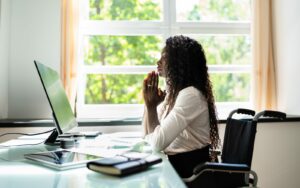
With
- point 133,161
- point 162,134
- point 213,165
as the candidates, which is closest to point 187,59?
point 162,134

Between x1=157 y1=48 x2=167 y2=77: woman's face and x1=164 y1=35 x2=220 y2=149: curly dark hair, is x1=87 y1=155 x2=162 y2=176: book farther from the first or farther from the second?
x1=157 y1=48 x2=167 y2=77: woman's face

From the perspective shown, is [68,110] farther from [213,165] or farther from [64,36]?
[64,36]

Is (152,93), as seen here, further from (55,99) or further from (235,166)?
(235,166)

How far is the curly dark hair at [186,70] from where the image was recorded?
5.37ft

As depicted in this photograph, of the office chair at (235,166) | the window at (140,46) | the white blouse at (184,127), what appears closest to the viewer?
the office chair at (235,166)

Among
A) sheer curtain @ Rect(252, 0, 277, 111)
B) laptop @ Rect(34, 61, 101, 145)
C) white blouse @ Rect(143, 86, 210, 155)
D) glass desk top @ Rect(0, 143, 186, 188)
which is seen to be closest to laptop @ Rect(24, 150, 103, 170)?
glass desk top @ Rect(0, 143, 186, 188)

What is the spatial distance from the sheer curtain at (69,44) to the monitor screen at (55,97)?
99 centimetres

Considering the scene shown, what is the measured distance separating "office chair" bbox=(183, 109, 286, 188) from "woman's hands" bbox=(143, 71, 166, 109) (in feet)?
1.40

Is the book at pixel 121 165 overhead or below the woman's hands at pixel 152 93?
below

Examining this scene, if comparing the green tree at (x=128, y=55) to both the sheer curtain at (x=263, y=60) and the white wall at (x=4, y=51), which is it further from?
the white wall at (x=4, y=51)

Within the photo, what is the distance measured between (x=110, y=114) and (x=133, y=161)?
6.65 ft

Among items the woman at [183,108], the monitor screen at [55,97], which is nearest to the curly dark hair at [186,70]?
the woman at [183,108]

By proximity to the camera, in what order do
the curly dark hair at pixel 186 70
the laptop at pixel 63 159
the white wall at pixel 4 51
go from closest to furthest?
the laptop at pixel 63 159, the curly dark hair at pixel 186 70, the white wall at pixel 4 51

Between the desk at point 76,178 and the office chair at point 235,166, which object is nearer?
the desk at point 76,178
